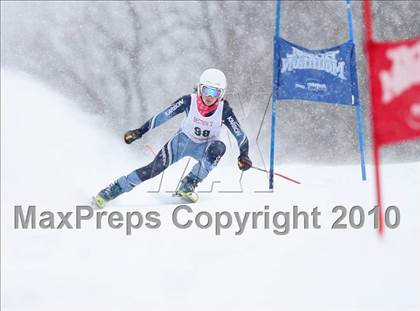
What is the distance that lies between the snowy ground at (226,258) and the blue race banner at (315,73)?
0.90 meters

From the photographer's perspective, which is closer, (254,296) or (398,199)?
(254,296)

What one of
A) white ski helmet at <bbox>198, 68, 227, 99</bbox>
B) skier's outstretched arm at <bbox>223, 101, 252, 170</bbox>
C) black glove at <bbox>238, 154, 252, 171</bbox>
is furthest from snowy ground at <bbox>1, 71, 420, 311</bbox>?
white ski helmet at <bbox>198, 68, 227, 99</bbox>

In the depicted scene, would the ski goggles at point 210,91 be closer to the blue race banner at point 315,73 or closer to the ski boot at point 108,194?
the blue race banner at point 315,73

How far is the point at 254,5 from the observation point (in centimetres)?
1491

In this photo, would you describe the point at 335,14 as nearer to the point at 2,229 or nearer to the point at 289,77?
the point at 289,77

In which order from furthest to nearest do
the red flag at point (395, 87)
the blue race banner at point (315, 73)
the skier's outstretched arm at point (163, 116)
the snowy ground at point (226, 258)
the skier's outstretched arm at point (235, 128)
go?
the blue race banner at point (315, 73) < the skier's outstretched arm at point (235, 128) < the skier's outstretched arm at point (163, 116) < the snowy ground at point (226, 258) < the red flag at point (395, 87)

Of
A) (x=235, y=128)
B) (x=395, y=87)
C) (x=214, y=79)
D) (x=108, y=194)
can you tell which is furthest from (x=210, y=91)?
(x=395, y=87)

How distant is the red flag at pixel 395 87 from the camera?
351 cm

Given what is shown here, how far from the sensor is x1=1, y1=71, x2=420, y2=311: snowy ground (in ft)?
14.3

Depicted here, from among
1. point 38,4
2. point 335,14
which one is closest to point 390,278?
point 335,14

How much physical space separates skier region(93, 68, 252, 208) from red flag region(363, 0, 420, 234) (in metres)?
2.28

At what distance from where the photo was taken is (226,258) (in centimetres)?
488

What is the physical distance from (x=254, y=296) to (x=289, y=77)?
2602mm

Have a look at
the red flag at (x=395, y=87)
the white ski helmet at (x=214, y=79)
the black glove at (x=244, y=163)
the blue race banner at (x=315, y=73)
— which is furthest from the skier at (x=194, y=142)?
the red flag at (x=395, y=87)
